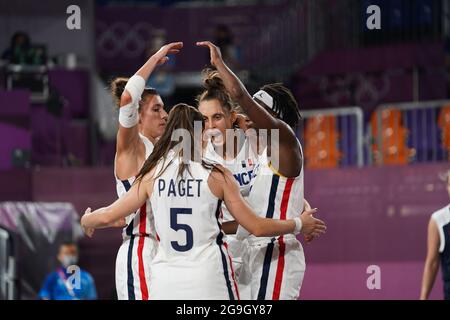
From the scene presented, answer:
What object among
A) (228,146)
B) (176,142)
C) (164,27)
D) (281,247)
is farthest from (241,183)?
(164,27)

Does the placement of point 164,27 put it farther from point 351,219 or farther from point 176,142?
point 176,142

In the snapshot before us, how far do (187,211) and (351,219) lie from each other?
5.43 meters

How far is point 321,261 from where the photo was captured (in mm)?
10383

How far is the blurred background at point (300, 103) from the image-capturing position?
10.3m

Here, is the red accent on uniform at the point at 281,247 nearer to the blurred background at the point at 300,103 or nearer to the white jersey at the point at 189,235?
the white jersey at the point at 189,235

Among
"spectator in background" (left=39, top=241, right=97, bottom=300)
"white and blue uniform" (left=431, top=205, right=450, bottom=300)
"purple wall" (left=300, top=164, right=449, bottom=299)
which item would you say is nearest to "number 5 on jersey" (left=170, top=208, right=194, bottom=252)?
"white and blue uniform" (left=431, top=205, right=450, bottom=300)

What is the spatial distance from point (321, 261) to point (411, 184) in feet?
3.73

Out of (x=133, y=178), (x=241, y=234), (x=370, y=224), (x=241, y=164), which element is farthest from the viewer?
(x=370, y=224)

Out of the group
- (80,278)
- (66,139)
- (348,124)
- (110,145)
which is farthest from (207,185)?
(110,145)

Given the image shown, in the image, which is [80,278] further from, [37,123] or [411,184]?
[411,184]

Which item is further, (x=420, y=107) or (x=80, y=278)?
(x=420, y=107)

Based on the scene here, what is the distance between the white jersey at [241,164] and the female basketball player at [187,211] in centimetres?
97

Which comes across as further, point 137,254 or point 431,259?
point 431,259

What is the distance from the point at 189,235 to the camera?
17.1 ft
